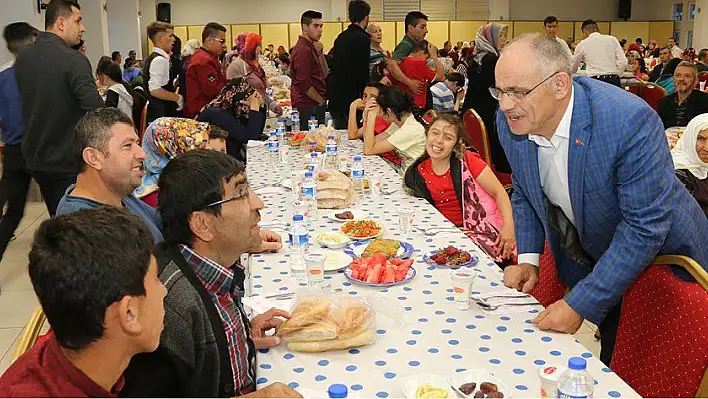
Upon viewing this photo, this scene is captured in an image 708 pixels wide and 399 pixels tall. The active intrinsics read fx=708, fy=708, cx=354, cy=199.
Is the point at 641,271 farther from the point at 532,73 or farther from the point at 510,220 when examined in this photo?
the point at 510,220

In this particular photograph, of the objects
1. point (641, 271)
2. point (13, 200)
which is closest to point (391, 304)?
point (641, 271)

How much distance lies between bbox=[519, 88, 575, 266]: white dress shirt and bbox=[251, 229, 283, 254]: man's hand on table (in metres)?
1.06

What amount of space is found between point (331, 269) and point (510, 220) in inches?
48.1

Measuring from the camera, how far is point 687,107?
20.1 feet

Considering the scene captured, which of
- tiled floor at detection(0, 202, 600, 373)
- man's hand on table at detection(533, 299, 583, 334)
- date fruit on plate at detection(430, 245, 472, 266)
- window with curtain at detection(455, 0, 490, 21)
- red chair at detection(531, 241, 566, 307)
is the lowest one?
tiled floor at detection(0, 202, 600, 373)

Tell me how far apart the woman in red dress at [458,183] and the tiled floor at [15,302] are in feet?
2.61

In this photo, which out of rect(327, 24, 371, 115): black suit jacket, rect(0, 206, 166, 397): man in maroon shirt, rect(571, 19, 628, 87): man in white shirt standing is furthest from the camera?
rect(571, 19, 628, 87): man in white shirt standing

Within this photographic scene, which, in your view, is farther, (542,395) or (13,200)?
(13,200)

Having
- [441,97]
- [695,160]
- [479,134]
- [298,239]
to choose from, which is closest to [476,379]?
[298,239]

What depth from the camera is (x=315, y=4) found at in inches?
821

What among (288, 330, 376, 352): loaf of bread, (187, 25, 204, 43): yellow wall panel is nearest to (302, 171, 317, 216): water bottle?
(288, 330, 376, 352): loaf of bread

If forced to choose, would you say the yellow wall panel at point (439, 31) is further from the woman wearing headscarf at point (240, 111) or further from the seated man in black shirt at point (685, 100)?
the woman wearing headscarf at point (240, 111)

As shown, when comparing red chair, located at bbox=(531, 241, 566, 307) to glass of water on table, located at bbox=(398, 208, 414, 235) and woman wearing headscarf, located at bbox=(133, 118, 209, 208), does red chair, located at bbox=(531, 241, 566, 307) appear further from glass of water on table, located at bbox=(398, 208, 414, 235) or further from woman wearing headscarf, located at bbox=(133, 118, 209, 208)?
woman wearing headscarf, located at bbox=(133, 118, 209, 208)

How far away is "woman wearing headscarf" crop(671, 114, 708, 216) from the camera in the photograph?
365 cm
